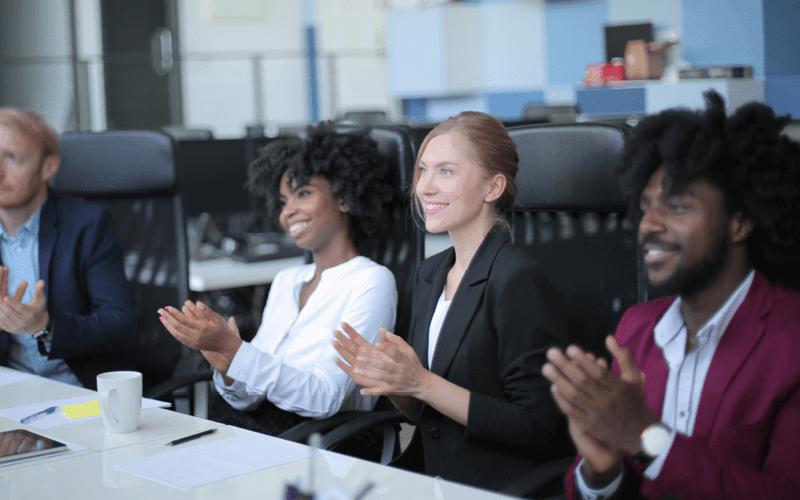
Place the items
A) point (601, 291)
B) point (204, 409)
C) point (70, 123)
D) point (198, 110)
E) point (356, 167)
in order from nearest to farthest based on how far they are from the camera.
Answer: point (601, 291) < point (356, 167) < point (204, 409) < point (70, 123) < point (198, 110)

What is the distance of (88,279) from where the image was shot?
2.27 meters

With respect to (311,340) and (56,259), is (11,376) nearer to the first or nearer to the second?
(56,259)

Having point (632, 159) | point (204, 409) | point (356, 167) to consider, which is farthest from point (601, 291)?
point (204, 409)

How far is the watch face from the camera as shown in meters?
1.06

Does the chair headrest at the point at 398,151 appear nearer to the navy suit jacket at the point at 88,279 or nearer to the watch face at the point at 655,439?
the navy suit jacket at the point at 88,279

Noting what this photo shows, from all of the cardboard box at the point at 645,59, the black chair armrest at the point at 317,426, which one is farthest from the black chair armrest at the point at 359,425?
the cardboard box at the point at 645,59

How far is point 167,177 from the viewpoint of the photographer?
253cm

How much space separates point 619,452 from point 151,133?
1.92 m

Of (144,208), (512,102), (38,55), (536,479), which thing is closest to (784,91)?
(512,102)

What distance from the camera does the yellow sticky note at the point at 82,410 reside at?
1.48 metres

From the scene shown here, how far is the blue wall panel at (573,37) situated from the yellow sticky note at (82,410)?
21.2 feet

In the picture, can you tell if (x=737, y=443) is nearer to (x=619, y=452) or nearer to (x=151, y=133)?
(x=619, y=452)

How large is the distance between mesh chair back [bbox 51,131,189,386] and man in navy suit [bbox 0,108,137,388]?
251mm

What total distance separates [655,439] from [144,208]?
6.40 ft
